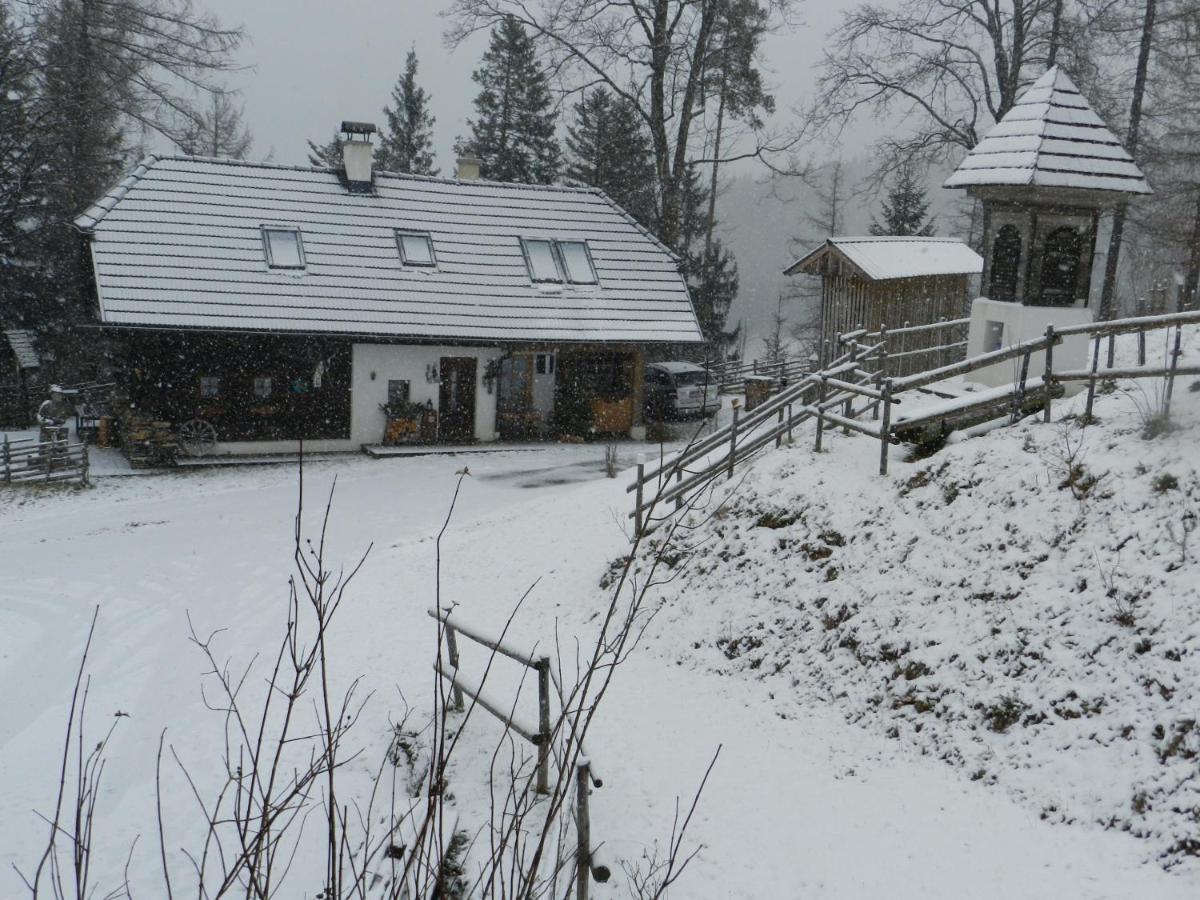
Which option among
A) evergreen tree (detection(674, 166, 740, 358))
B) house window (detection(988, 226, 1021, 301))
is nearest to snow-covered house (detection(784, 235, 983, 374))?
house window (detection(988, 226, 1021, 301))

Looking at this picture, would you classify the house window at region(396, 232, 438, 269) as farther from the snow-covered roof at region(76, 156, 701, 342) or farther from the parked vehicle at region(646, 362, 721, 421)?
the parked vehicle at region(646, 362, 721, 421)

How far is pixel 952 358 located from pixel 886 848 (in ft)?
52.7

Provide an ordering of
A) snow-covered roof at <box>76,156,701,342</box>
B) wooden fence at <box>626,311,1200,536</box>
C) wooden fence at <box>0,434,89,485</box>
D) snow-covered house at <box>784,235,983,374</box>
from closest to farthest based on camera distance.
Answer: wooden fence at <box>626,311,1200,536</box>
wooden fence at <box>0,434,89,485</box>
snow-covered roof at <box>76,156,701,342</box>
snow-covered house at <box>784,235,983,374</box>

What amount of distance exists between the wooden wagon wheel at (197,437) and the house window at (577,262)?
30.6 ft

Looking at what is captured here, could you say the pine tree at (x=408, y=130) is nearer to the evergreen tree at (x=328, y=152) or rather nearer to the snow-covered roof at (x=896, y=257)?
the evergreen tree at (x=328, y=152)

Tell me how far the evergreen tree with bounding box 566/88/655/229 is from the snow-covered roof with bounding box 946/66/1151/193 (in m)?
23.7

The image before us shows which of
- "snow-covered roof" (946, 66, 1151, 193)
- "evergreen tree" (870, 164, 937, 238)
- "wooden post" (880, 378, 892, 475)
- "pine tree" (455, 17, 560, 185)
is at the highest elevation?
"pine tree" (455, 17, 560, 185)

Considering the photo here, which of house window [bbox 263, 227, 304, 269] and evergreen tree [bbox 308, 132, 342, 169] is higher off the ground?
evergreen tree [bbox 308, 132, 342, 169]

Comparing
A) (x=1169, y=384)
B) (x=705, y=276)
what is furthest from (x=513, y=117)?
(x=1169, y=384)

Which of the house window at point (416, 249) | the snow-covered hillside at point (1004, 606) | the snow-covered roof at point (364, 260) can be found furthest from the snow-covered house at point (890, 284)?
the snow-covered hillside at point (1004, 606)

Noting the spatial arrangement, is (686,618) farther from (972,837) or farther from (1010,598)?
(972,837)

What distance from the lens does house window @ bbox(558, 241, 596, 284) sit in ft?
80.3

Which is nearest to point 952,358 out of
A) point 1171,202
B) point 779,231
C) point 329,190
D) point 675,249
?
point 1171,202

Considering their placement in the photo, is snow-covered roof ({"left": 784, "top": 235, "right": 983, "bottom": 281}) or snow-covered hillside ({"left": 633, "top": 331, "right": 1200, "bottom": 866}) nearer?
snow-covered hillside ({"left": 633, "top": 331, "right": 1200, "bottom": 866})
